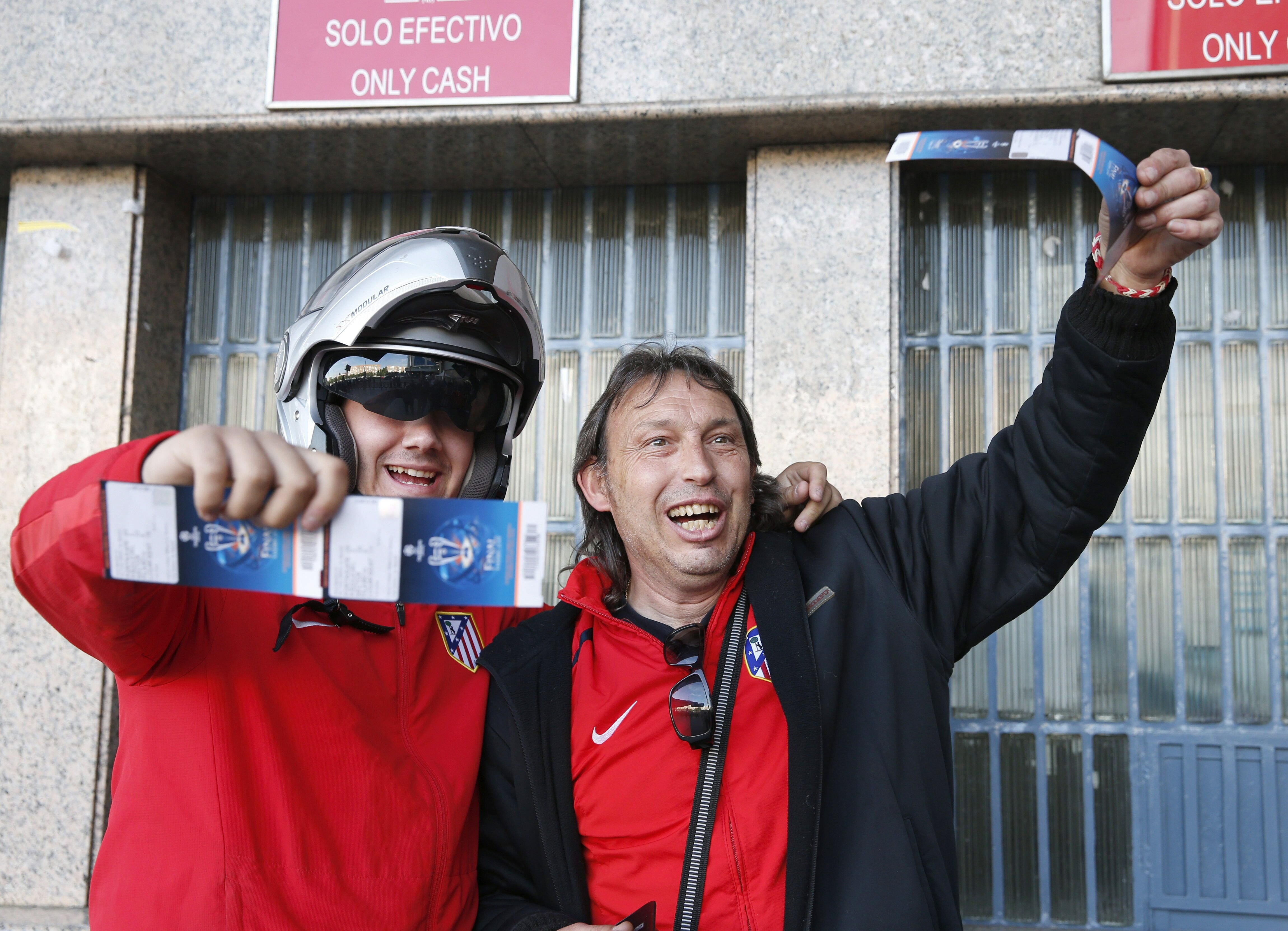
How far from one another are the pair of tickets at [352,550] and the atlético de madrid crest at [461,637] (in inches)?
28.7

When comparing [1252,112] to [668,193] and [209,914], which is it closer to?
[668,193]

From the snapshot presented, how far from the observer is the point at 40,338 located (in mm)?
4090

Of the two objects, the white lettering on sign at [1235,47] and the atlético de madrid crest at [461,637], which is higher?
the white lettering on sign at [1235,47]

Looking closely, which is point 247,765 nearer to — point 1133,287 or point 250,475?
point 250,475

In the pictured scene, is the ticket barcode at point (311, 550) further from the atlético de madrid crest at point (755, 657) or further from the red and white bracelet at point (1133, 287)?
the red and white bracelet at point (1133, 287)

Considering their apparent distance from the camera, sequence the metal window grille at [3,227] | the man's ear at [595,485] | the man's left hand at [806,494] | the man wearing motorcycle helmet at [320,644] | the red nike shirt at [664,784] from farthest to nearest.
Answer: the metal window grille at [3,227] < the man's ear at [595,485] < the man's left hand at [806,494] < the red nike shirt at [664,784] < the man wearing motorcycle helmet at [320,644]

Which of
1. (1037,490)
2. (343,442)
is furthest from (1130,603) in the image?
(343,442)

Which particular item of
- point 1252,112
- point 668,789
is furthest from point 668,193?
point 668,789

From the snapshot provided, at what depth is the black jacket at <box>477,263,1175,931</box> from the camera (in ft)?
5.85

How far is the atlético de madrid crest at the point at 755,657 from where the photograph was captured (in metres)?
2.00

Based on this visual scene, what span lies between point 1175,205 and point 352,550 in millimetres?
1505

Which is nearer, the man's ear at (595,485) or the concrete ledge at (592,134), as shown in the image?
the man's ear at (595,485)

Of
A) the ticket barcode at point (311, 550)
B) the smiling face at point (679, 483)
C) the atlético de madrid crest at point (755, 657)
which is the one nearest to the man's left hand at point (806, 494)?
the smiling face at point (679, 483)

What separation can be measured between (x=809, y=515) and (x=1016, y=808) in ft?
8.42
